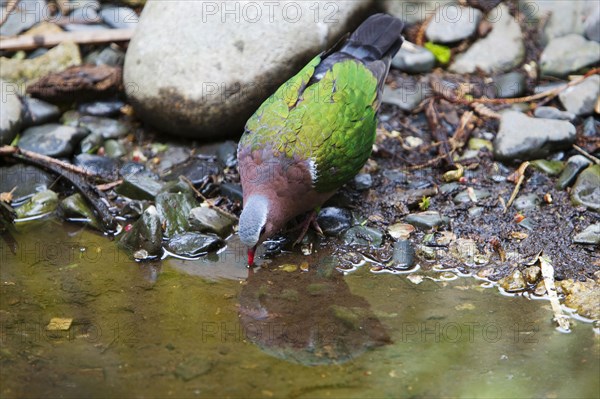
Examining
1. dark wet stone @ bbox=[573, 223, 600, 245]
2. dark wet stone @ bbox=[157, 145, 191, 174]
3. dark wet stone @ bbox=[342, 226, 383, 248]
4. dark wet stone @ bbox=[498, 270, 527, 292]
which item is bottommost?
dark wet stone @ bbox=[157, 145, 191, 174]

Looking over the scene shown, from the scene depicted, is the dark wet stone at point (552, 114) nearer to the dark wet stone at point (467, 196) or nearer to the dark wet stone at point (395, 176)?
the dark wet stone at point (467, 196)

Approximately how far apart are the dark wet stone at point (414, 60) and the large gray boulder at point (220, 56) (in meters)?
0.74

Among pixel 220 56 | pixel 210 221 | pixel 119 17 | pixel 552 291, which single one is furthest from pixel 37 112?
pixel 552 291

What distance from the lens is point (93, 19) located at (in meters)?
7.80

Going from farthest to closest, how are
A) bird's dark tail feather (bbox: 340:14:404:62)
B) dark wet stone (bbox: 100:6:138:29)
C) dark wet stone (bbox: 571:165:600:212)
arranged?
dark wet stone (bbox: 100:6:138:29), bird's dark tail feather (bbox: 340:14:404:62), dark wet stone (bbox: 571:165:600:212)

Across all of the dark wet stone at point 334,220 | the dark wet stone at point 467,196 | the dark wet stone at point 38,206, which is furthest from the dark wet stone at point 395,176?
the dark wet stone at point 38,206

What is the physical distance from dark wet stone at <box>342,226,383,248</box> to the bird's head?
59 centimetres

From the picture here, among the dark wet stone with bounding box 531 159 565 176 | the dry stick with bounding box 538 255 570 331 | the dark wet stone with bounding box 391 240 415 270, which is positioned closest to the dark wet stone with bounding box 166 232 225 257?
the dark wet stone with bounding box 391 240 415 270

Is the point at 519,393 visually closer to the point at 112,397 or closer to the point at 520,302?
the point at 520,302

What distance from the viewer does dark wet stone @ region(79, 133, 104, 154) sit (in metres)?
6.64

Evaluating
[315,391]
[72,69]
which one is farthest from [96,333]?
[72,69]

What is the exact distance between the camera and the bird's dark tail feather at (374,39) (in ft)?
19.7

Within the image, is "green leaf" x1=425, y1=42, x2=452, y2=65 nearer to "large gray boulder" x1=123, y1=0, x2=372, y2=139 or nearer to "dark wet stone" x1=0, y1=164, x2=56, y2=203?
"large gray boulder" x1=123, y1=0, x2=372, y2=139

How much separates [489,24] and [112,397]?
5.14m
